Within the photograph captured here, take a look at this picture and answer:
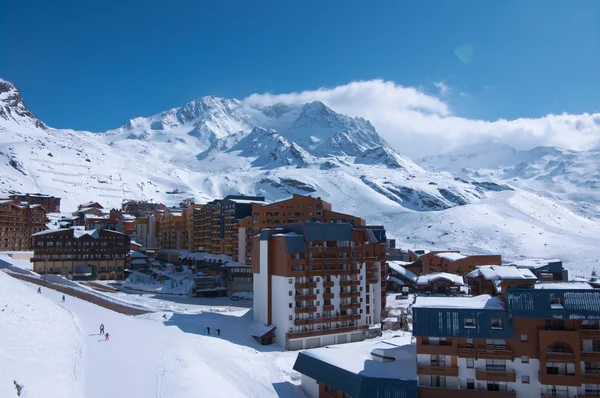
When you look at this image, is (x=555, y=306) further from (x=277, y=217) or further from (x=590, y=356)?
(x=277, y=217)

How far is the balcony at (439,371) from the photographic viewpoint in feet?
107

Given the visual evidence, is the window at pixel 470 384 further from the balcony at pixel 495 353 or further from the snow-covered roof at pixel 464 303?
the snow-covered roof at pixel 464 303

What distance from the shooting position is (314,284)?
57.1 meters

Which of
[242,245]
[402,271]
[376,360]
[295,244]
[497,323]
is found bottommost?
[376,360]

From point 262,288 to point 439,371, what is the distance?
3003 centimetres

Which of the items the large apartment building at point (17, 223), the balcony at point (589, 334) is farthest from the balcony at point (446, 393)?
the large apartment building at point (17, 223)

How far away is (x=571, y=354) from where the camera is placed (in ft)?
102

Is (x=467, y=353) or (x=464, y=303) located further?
(x=464, y=303)

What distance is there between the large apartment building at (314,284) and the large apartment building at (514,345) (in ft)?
78.2

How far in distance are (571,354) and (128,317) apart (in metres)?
45.8

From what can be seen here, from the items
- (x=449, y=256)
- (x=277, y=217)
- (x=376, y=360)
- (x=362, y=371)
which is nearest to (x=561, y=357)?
(x=376, y=360)

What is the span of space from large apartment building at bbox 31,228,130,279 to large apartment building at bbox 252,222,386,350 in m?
46.9

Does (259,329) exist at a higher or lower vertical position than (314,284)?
lower

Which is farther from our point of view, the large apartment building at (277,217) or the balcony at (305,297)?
the large apartment building at (277,217)
